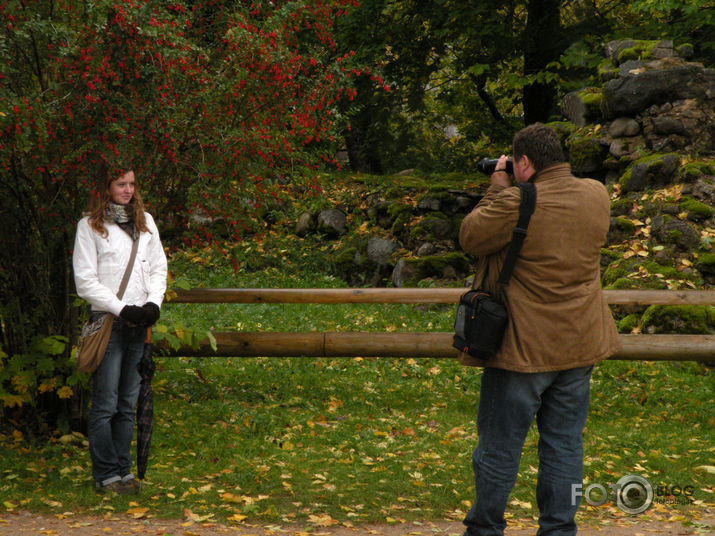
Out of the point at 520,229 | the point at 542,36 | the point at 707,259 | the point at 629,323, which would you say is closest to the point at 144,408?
the point at 520,229

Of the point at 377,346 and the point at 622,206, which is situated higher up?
A: the point at 622,206

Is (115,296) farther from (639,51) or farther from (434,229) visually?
(639,51)

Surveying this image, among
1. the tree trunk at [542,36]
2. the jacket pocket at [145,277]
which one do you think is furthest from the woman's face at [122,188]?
the tree trunk at [542,36]

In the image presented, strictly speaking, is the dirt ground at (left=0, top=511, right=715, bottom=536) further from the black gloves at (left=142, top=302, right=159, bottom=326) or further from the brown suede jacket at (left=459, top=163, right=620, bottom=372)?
the brown suede jacket at (left=459, top=163, right=620, bottom=372)

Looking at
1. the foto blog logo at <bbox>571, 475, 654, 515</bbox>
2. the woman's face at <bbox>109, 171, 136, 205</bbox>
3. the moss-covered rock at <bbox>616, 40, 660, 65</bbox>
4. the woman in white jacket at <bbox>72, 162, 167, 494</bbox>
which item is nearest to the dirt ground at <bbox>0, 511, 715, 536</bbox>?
the foto blog logo at <bbox>571, 475, 654, 515</bbox>

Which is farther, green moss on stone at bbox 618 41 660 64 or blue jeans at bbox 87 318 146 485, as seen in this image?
green moss on stone at bbox 618 41 660 64

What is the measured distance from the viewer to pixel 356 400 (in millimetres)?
7430

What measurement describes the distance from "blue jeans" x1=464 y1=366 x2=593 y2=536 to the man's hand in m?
0.93

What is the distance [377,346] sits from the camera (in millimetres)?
7285

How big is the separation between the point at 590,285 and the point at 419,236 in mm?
9260

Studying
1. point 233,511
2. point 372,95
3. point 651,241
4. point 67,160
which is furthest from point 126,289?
point 372,95

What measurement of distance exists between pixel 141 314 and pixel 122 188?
839 millimetres

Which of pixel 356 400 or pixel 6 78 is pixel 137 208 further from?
pixel 356 400

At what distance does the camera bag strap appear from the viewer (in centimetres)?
338
